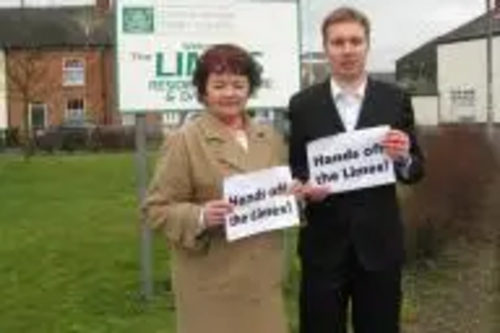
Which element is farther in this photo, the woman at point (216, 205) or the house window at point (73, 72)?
the house window at point (73, 72)

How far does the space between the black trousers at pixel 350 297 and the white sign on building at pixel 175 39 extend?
545 cm

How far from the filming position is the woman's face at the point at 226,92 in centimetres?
524

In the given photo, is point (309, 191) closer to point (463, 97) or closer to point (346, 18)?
point (346, 18)

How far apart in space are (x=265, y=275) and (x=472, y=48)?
66.1 m

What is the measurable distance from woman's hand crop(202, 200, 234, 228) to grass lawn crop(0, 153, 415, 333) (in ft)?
16.8

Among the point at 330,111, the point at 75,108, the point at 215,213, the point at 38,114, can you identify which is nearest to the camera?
the point at 215,213

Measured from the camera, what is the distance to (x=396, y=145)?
556 centimetres

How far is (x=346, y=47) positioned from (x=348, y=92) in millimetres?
255

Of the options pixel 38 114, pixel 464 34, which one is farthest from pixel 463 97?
pixel 38 114

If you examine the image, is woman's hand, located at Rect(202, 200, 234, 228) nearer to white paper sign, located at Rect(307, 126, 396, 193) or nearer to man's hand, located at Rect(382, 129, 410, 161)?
→ white paper sign, located at Rect(307, 126, 396, 193)

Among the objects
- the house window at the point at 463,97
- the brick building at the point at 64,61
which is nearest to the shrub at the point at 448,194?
the house window at the point at 463,97

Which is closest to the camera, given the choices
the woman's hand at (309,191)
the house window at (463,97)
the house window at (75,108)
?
the woman's hand at (309,191)

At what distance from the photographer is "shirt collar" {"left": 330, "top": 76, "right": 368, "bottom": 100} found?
5.66 m

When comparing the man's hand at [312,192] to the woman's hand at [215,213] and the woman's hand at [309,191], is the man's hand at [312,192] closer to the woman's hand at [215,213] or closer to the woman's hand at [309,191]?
the woman's hand at [309,191]
